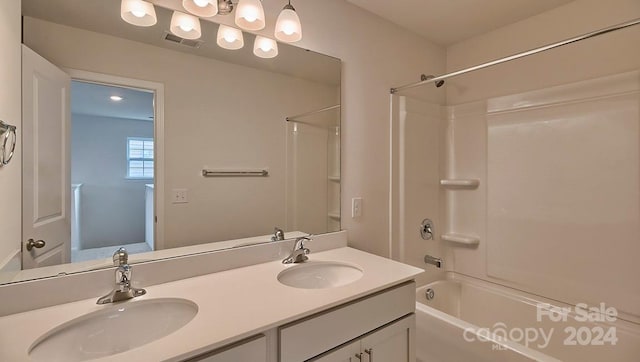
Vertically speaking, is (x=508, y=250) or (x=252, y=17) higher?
(x=252, y=17)

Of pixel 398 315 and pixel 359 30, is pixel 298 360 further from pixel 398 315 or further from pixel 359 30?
pixel 359 30

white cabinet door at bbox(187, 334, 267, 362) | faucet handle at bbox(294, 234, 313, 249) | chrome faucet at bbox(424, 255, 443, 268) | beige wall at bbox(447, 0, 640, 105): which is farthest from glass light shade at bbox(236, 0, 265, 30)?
chrome faucet at bbox(424, 255, 443, 268)

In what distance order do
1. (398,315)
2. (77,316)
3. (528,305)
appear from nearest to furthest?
(77,316) < (398,315) < (528,305)

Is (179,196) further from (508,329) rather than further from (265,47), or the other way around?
(508,329)

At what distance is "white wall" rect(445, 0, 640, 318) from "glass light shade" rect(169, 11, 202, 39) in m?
2.00

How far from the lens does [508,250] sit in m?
2.17

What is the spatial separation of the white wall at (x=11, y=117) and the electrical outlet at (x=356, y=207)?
152 cm

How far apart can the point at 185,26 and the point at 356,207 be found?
4.39 ft

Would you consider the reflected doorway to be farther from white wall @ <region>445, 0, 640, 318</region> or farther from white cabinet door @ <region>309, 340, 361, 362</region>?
white wall @ <region>445, 0, 640, 318</region>

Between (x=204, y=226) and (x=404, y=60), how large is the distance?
5.84 ft

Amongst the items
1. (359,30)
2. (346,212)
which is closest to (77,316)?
(346,212)

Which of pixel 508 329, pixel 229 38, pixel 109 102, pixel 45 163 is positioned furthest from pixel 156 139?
pixel 508 329

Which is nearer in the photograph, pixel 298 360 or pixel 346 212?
pixel 298 360

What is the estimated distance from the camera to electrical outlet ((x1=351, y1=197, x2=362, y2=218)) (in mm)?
1908
